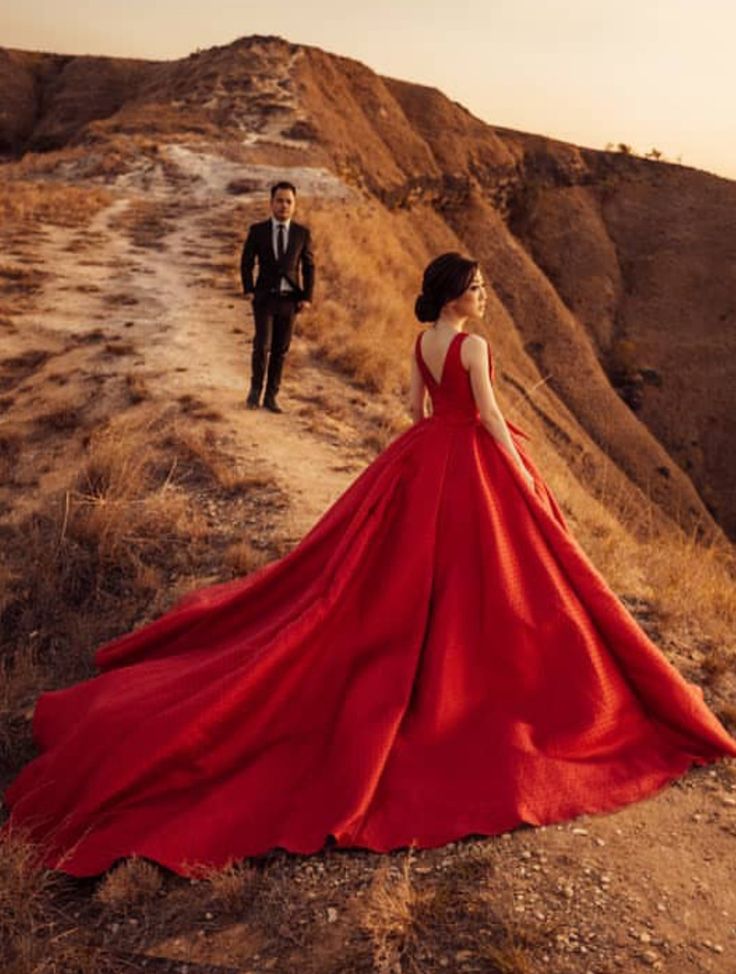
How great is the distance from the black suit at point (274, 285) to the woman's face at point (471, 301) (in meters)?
4.13

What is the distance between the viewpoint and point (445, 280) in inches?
146

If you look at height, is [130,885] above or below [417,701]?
below

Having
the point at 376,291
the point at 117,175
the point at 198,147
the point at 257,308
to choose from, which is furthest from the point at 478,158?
the point at 257,308

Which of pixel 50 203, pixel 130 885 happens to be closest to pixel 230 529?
pixel 130 885

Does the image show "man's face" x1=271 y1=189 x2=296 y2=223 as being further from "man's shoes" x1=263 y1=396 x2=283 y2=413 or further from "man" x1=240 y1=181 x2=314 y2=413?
"man's shoes" x1=263 y1=396 x2=283 y2=413

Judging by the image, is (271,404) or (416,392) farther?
(271,404)

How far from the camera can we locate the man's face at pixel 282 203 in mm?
7355

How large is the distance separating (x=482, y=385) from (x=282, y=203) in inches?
169

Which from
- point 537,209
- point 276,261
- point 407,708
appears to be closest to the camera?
point 407,708

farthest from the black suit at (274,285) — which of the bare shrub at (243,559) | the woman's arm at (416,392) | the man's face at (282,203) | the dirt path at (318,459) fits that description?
the woman's arm at (416,392)

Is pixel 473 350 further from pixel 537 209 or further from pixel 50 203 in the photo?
pixel 537 209

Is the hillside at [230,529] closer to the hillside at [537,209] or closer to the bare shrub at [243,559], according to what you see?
the bare shrub at [243,559]

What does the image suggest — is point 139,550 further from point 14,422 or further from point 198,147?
point 198,147

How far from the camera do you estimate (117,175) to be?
2538cm
